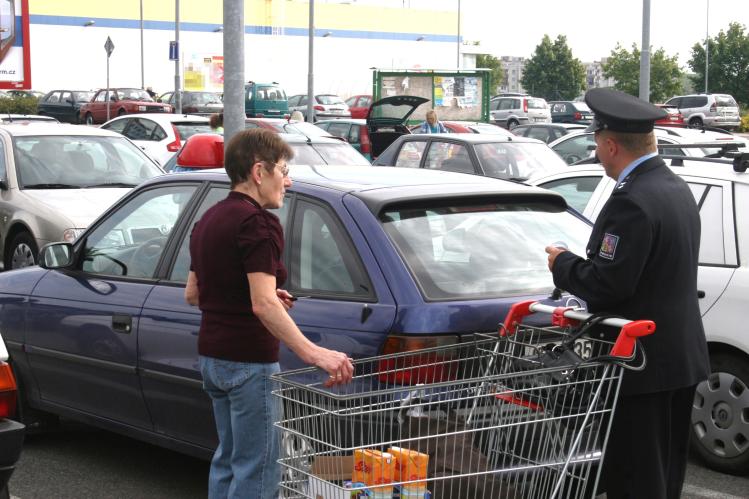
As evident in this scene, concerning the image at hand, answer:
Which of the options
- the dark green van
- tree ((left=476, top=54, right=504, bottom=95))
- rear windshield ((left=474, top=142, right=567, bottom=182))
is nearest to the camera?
rear windshield ((left=474, top=142, right=567, bottom=182))

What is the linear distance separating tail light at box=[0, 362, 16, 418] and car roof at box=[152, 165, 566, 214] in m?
1.55

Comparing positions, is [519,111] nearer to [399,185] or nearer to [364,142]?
[364,142]

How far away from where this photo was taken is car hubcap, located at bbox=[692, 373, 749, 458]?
241 inches

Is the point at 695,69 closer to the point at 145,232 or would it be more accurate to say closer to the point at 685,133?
the point at 685,133

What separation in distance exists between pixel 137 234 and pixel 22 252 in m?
5.75

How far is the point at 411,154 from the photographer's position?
1462cm

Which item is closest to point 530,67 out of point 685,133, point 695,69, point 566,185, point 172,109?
point 695,69

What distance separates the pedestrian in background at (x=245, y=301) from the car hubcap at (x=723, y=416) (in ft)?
9.76

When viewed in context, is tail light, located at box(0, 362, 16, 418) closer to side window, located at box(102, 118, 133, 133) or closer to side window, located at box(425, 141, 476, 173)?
side window, located at box(425, 141, 476, 173)

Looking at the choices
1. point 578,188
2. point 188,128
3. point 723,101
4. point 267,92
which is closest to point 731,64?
point 723,101

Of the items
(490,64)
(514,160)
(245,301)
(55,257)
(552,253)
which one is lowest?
(55,257)

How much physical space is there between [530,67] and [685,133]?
73.8 m

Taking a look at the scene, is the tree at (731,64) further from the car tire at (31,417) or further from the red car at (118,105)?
the car tire at (31,417)

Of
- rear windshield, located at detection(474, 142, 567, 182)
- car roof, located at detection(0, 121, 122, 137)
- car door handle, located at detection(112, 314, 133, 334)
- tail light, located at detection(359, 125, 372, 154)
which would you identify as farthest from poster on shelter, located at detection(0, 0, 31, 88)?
car door handle, located at detection(112, 314, 133, 334)
